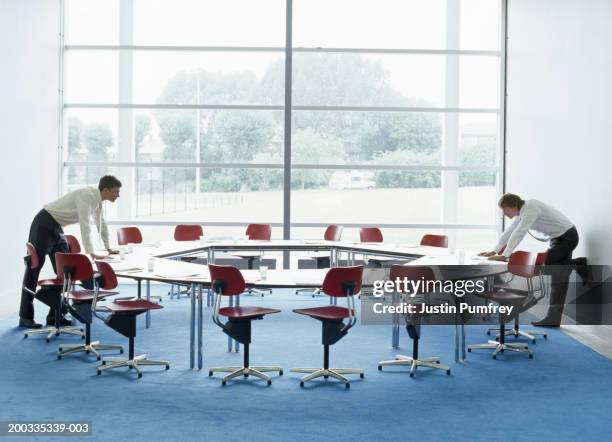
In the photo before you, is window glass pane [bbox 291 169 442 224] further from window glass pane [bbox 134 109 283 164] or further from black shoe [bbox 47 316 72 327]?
black shoe [bbox 47 316 72 327]

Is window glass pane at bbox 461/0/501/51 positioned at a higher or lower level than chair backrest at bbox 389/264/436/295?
higher

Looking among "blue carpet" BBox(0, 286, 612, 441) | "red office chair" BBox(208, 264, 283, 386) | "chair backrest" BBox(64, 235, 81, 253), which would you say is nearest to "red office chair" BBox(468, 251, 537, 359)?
"blue carpet" BBox(0, 286, 612, 441)

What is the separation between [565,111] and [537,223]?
157 centimetres

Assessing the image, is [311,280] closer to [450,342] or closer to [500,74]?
[450,342]

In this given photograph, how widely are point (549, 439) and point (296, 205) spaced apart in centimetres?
703

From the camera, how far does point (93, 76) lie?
1125 centimetres

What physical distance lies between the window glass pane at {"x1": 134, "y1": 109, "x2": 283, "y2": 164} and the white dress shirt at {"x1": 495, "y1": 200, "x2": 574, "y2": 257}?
4469 millimetres

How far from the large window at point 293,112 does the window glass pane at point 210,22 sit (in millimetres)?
21

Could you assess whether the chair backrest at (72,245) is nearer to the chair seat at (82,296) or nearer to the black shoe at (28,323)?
the black shoe at (28,323)

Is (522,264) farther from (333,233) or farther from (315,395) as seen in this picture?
(333,233)

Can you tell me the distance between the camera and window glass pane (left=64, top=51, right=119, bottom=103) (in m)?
11.2

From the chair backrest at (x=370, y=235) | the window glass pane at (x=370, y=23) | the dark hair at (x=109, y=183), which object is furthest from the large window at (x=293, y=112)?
the dark hair at (x=109, y=183)

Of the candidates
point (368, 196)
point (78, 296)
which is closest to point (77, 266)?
point (78, 296)

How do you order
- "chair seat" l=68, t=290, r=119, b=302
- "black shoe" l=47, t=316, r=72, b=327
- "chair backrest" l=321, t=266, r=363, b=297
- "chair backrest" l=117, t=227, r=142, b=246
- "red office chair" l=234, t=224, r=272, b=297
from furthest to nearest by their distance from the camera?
"red office chair" l=234, t=224, r=272, b=297 < "chair backrest" l=117, t=227, r=142, b=246 < "black shoe" l=47, t=316, r=72, b=327 < "chair seat" l=68, t=290, r=119, b=302 < "chair backrest" l=321, t=266, r=363, b=297
